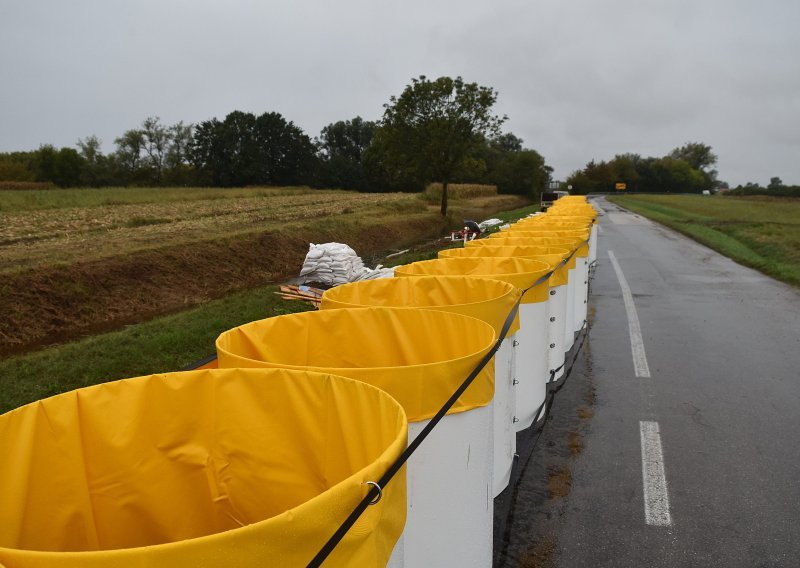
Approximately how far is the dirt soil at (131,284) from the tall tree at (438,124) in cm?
1474

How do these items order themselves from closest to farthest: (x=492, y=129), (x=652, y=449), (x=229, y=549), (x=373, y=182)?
(x=229, y=549), (x=652, y=449), (x=492, y=129), (x=373, y=182)

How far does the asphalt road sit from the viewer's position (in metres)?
3.67

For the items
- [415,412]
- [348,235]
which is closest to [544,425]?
[415,412]

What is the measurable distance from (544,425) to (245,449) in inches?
146

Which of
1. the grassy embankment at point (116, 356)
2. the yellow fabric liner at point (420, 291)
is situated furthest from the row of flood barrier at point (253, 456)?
the grassy embankment at point (116, 356)

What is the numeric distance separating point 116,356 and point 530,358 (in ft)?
18.2

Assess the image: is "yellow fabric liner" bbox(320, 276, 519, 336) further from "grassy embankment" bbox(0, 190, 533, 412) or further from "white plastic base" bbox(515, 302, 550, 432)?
"grassy embankment" bbox(0, 190, 533, 412)

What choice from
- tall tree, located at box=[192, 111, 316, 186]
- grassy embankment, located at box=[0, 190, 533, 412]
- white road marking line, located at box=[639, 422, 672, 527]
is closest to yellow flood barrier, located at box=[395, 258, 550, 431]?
white road marking line, located at box=[639, 422, 672, 527]

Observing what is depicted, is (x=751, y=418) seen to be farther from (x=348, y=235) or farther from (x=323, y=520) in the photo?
(x=348, y=235)

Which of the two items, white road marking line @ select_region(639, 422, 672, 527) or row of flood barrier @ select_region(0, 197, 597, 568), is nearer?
row of flood barrier @ select_region(0, 197, 597, 568)

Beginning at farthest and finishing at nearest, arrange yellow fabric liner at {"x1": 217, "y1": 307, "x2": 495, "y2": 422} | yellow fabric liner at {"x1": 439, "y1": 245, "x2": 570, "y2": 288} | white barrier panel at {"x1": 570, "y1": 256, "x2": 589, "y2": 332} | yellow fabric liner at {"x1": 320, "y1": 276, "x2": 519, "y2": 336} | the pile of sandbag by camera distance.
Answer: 1. the pile of sandbag
2. white barrier panel at {"x1": 570, "y1": 256, "x2": 589, "y2": 332}
3. yellow fabric liner at {"x1": 439, "y1": 245, "x2": 570, "y2": 288}
4. yellow fabric liner at {"x1": 320, "y1": 276, "x2": 519, "y2": 336}
5. yellow fabric liner at {"x1": 217, "y1": 307, "x2": 495, "y2": 422}

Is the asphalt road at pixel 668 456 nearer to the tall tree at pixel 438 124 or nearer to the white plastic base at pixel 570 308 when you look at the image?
the white plastic base at pixel 570 308

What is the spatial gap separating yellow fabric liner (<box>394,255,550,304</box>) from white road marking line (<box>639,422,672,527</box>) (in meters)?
1.52

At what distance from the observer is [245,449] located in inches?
92.4
